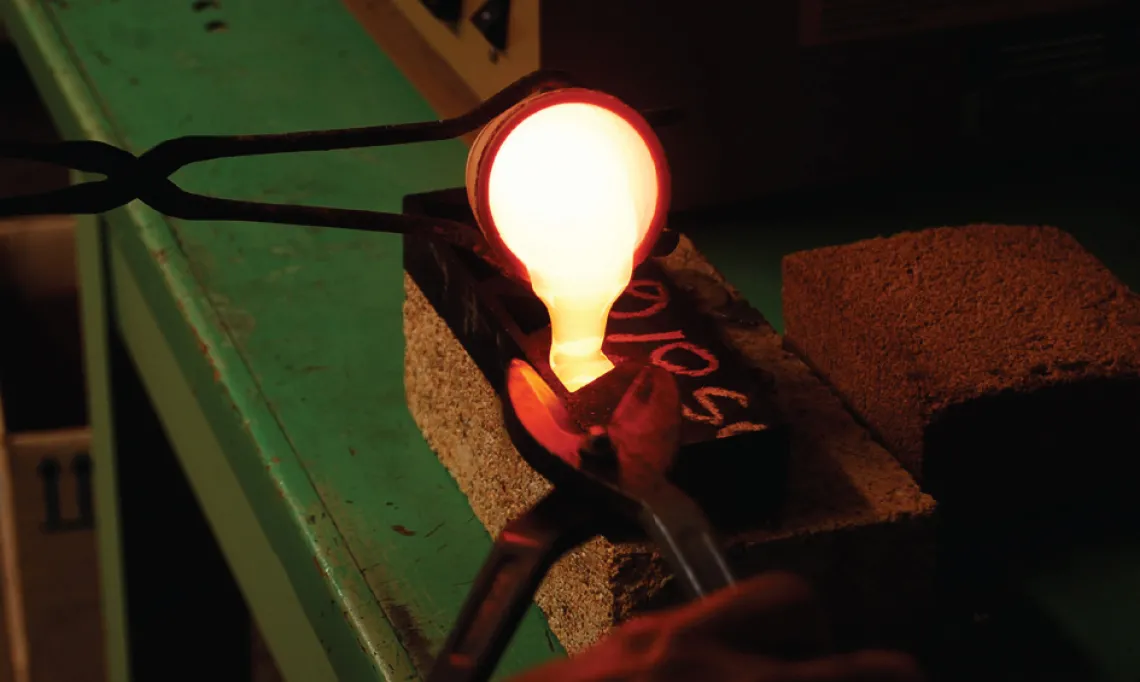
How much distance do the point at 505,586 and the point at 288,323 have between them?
0.43m

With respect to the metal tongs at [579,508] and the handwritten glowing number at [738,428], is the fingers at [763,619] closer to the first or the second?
the metal tongs at [579,508]

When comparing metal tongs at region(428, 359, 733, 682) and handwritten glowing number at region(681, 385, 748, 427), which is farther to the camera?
handwritten glowing number at region(681, 385, 748, 427)

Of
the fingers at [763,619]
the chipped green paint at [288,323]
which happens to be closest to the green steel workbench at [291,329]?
the chipped green paint at [288,323]

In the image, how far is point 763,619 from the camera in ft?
1.17

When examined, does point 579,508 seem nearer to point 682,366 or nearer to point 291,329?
point 682,366

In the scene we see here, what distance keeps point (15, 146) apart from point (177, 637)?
1.11 m

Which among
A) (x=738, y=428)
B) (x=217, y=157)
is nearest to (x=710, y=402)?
(x=738, y=428)

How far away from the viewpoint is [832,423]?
639 mm

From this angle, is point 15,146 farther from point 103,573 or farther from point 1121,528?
point 103,573

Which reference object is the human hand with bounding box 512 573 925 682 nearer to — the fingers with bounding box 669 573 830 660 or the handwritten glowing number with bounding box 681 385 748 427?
the fingers with bounding box 669 573 830 660

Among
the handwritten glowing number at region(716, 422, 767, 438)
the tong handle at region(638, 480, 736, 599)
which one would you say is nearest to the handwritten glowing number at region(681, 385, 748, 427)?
the handwritten glowing number at region(716, 422, 767, 438)

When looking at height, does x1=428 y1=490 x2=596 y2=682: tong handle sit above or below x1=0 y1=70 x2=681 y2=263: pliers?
below

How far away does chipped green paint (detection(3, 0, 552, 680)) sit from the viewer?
0.66 metres

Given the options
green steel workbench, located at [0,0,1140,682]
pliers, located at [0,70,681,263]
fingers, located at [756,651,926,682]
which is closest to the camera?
fingers, located at [756,651,926,682]
